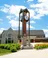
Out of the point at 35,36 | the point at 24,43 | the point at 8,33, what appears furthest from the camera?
the point at 35,36

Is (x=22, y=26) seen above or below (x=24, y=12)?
below

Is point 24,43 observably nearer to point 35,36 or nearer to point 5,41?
point 5,41

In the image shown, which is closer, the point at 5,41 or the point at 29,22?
the point at 29,22

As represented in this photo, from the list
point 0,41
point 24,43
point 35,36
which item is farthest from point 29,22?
point 35,36

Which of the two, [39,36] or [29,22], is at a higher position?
[29,22]

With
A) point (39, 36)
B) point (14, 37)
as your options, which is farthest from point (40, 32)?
point (14, 37)

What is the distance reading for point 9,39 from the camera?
5303 centimetres

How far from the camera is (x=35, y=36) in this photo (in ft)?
240

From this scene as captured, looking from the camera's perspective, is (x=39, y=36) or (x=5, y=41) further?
(x=39, y=36)

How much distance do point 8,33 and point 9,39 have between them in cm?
191

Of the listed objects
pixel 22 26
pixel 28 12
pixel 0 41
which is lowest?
pixel 0 41

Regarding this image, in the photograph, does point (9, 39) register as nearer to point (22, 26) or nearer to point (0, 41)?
point (0, 41)

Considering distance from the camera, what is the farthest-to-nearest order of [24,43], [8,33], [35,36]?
[35,36] → [8,33] → [24,43]

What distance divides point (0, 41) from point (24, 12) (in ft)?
58.6
